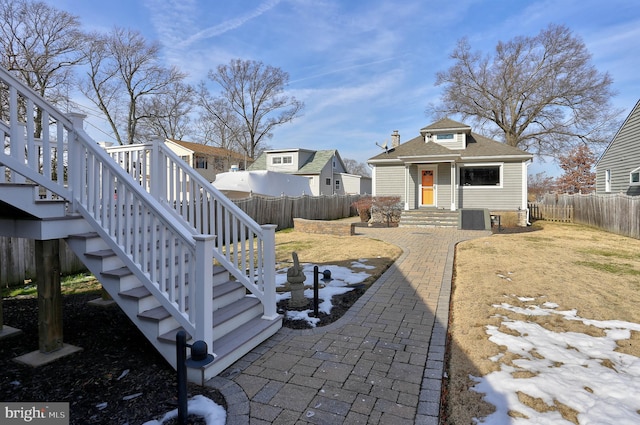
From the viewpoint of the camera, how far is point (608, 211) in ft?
42.2

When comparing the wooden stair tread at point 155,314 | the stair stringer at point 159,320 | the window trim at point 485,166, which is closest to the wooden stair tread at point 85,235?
the stair stringer at point 159,320

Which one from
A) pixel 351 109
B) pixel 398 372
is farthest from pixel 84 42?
pixel 398 372

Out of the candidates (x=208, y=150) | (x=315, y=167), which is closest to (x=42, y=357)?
(x=315, y=167)

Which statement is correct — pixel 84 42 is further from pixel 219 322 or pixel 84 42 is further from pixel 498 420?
pixel 498 420

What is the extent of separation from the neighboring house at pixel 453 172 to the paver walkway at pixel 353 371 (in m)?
11.6

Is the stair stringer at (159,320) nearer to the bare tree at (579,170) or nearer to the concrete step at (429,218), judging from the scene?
the concrete step at (429,218)

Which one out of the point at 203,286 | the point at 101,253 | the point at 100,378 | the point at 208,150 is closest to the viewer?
the point at 203,286

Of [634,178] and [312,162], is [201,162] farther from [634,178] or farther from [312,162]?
[634,178]

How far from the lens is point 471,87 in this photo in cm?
2711

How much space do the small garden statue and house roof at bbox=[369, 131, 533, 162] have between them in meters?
12.0

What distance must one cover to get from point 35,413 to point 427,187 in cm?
1586

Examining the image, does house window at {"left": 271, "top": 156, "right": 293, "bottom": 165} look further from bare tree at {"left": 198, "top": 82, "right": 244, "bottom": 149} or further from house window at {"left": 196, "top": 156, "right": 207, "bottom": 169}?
house window at {"left": 196, "top": 156, "right": 207, "bottom": 169}

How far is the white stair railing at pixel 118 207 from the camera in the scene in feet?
9.18

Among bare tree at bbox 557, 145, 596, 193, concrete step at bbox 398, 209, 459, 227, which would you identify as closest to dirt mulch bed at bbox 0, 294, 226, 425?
concrete step at bbox 398, 209, 459, 227
